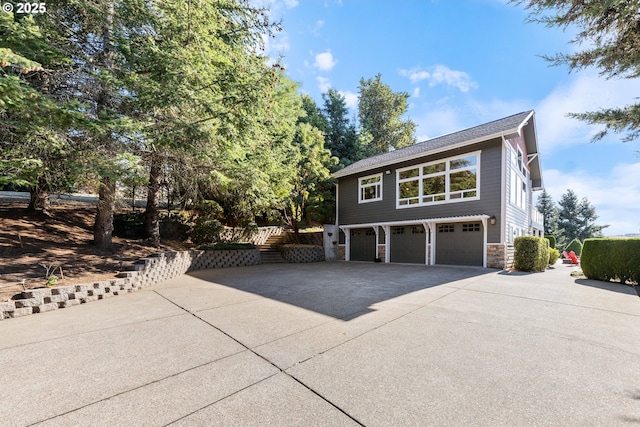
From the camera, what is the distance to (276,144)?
42.4ft

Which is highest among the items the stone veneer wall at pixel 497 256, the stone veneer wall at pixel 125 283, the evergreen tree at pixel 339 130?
the evergreen tree at pixel 339 130

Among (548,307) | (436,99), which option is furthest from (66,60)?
(436,99)

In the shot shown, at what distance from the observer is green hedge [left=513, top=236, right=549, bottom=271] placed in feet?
32.1

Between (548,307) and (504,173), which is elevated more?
(504,173)

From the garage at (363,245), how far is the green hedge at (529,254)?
6474mm

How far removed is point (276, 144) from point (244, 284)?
7.57 meters

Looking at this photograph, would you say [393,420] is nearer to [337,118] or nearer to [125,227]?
[125,227]

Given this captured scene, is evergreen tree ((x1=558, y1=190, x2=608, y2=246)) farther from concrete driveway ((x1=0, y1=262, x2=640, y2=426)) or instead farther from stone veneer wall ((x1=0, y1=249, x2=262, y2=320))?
stone veneer wall ((x1=0, y1=249, x2=262, y2=320))

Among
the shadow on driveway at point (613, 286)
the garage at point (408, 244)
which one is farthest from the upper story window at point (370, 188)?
the shadow on driveway at point (613, 286)

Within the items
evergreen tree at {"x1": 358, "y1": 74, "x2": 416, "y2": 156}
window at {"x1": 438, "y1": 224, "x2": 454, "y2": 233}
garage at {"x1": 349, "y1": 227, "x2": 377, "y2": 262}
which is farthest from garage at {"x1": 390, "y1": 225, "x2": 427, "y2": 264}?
evergreen tree at {"x1": 358, "y1": 74, "x2": 416, "y2": 156}

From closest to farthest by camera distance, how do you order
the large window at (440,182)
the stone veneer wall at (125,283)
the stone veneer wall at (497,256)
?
the stone veneer wall at (125,283), the stone veneer wall at (497,256), the large window at (440,182)

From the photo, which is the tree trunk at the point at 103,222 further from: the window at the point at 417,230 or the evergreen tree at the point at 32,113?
the window at the point at 417,230

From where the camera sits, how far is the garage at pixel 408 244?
42.1ft

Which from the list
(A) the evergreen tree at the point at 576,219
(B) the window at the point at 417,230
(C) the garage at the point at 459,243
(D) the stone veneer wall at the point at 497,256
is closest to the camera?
(D) the stone veneer wall at the point at 497,256
